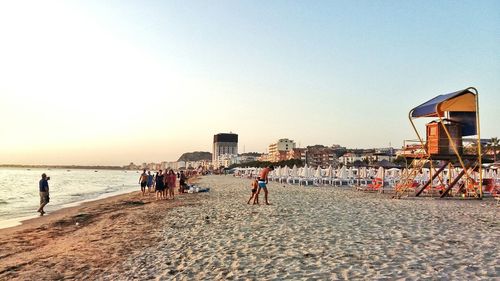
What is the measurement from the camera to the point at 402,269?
561 cm

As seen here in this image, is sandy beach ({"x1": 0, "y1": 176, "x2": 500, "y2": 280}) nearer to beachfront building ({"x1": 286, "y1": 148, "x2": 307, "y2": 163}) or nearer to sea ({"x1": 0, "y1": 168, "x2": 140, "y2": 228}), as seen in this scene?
sea ({"x1": 0, "y1": 168, "x2": 140, "y2": 228})

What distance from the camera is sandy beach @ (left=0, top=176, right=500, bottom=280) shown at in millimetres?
5746

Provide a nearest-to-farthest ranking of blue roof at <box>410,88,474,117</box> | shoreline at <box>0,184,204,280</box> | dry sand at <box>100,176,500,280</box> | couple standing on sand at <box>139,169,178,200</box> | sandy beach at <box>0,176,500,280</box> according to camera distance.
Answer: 1. dry sand at <box>100,176,500,280</box>
2. sandy beach at <box>0,176,500,280</box>
3. shoreline at <box>0,184,204,280</box>
4. blue roof at <box>410,88,474,117</box>
5. couple standing on sand at <box>139,169,178,200</box>

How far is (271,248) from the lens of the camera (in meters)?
7.20

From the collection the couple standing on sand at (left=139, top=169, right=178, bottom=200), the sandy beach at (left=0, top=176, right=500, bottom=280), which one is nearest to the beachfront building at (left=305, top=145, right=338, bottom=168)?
the couple standing on sand at (left=139, top=169, right=178, bottom=200)

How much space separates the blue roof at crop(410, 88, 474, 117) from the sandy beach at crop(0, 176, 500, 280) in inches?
280

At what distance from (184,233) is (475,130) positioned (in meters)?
16.0

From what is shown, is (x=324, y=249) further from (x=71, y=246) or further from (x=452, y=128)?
(x=452, y=128)

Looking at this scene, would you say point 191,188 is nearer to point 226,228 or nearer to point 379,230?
point 226,228

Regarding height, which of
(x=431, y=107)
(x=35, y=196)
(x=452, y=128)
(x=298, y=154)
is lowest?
(x=35, y=196)

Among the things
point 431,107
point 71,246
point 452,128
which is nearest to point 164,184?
point 71,246

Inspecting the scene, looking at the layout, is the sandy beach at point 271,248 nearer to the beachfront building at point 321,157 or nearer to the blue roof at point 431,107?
the blue roof at point 431,107

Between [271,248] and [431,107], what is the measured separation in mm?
14270

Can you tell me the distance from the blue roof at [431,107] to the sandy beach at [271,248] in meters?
7.11
